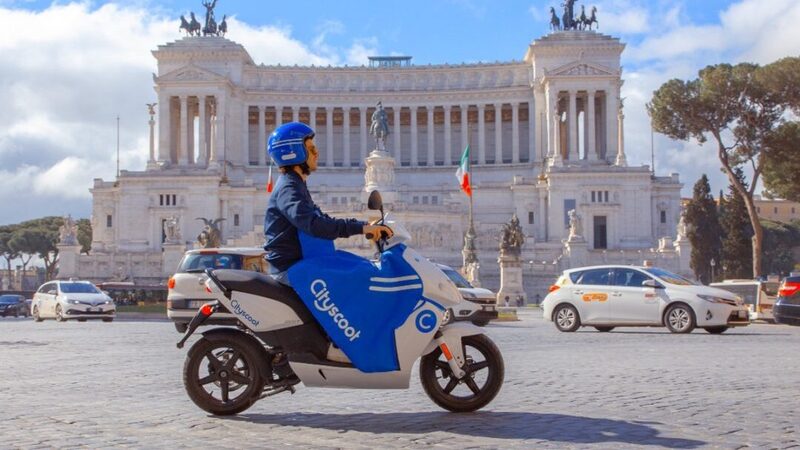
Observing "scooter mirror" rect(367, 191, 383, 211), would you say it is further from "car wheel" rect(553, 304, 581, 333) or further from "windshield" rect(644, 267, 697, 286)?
"car wheel" rect(553, 304, 581, 333)

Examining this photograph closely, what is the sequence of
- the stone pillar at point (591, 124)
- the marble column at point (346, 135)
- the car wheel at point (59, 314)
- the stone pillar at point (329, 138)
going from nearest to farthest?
the car wheel at point (59, 314), the stone pillar at point (591, 124), the marble column at point (346, 135), the stone pillar at point (329, 138)

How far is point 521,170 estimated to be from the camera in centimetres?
9256

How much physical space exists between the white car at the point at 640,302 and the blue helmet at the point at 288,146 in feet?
53.5

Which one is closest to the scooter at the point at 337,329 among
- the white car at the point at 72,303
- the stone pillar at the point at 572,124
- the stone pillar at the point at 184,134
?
the white car at the point at 72,303

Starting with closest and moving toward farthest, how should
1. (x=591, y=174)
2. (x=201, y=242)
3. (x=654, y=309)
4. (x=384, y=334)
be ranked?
(x=384, y=334) < (x=654, y=309) < (x=201, y=242) < (x=591, y=174)

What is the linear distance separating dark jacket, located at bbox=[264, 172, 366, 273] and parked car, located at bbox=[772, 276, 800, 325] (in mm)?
19926

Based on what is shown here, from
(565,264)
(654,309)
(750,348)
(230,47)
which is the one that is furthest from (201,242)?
(230,47)

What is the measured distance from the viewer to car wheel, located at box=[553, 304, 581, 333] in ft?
82.7

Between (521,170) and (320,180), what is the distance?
1713 cm

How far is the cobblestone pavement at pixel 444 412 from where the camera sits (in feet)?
25.3

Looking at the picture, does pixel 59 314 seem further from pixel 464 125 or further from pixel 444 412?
pixel 464 125

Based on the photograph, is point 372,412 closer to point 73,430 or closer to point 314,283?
point 314,283

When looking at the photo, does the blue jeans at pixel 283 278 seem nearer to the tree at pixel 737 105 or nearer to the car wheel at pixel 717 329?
the car wheel at pixel 717 329

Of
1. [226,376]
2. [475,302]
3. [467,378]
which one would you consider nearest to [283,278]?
[226,376]
